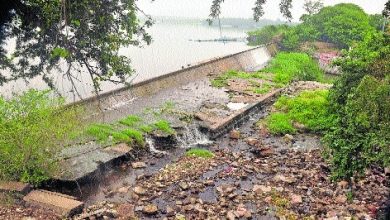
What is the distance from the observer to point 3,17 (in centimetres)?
830

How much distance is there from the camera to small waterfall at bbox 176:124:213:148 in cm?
Result: 1312

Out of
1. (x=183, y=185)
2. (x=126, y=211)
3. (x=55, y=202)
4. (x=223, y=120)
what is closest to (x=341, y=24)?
(x=223, y=120)

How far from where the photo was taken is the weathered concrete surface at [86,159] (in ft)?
30.3

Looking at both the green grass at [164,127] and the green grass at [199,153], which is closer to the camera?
the green grass at [199,153]

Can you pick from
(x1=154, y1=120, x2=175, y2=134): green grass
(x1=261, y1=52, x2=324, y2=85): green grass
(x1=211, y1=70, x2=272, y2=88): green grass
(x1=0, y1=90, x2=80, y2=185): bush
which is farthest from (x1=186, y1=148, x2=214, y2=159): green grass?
(x1=261, y1=52, x2=324, y2=85): green grass

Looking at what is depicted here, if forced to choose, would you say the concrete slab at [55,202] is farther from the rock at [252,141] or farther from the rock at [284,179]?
the rock at [252,141]

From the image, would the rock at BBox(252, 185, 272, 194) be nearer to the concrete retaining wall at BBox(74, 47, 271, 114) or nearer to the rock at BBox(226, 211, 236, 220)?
the rock at BBox(226, 211, 236, 220)

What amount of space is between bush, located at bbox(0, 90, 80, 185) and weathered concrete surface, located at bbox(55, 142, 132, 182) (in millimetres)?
664

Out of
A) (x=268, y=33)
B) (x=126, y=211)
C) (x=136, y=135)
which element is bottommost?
(x=126, y=211)

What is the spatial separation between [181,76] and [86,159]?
1197 centimetres

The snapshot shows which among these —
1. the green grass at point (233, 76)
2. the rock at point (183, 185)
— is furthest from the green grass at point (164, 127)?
the green grass at point (233, 76)

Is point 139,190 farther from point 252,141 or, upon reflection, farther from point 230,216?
point 252,141

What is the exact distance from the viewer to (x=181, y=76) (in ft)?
70.1

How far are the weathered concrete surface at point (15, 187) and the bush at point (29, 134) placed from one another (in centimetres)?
15
